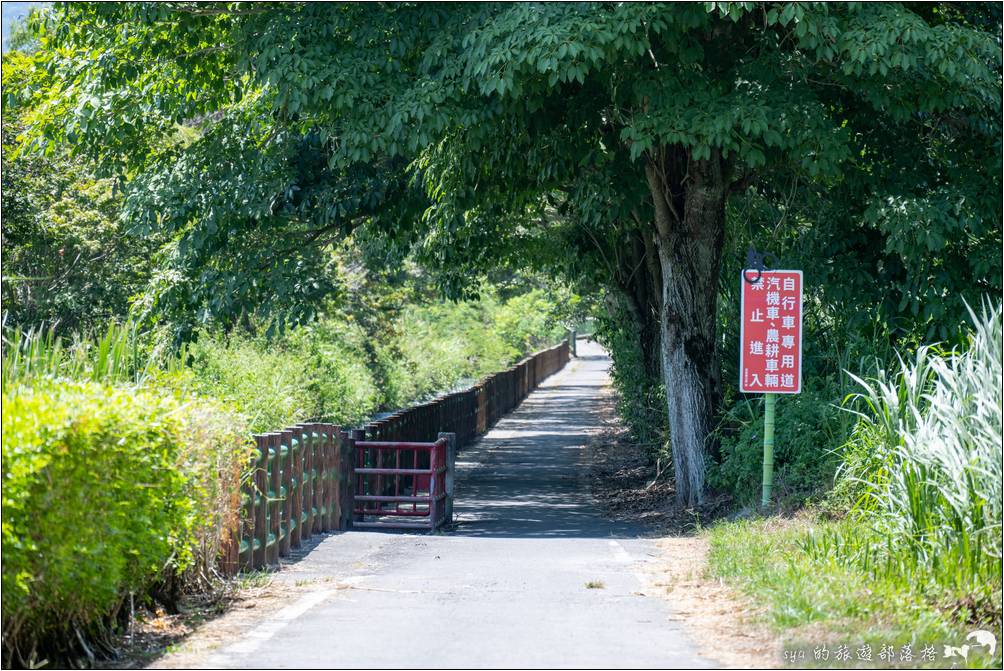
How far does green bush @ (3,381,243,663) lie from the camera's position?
5.53m

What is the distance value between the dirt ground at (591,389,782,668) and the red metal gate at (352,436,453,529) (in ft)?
8.20

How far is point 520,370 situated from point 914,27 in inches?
1104

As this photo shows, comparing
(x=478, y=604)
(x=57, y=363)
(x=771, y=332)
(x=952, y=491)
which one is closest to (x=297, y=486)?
(x=478, y=604)

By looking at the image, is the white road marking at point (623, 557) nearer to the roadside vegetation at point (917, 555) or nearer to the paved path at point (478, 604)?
the paved path at point (478, 604)

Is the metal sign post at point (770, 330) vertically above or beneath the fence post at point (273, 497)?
above

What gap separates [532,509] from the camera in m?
16.5

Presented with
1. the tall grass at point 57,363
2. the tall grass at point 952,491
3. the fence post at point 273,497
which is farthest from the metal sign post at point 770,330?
the tall grass at point 57,363

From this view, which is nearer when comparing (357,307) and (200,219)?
(200,219)

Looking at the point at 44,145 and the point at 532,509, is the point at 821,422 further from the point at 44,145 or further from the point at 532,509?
the point at 44,145

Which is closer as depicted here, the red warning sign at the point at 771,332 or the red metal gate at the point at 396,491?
the red warning sign at the point at 771,332

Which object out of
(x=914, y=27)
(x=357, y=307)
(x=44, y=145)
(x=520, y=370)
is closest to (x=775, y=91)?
(x=914, y=27)

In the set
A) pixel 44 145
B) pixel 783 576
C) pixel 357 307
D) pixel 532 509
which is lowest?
pixel 532 509

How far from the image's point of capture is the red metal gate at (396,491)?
1319 centimetres

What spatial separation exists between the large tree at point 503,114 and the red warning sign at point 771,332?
1.36 metres
